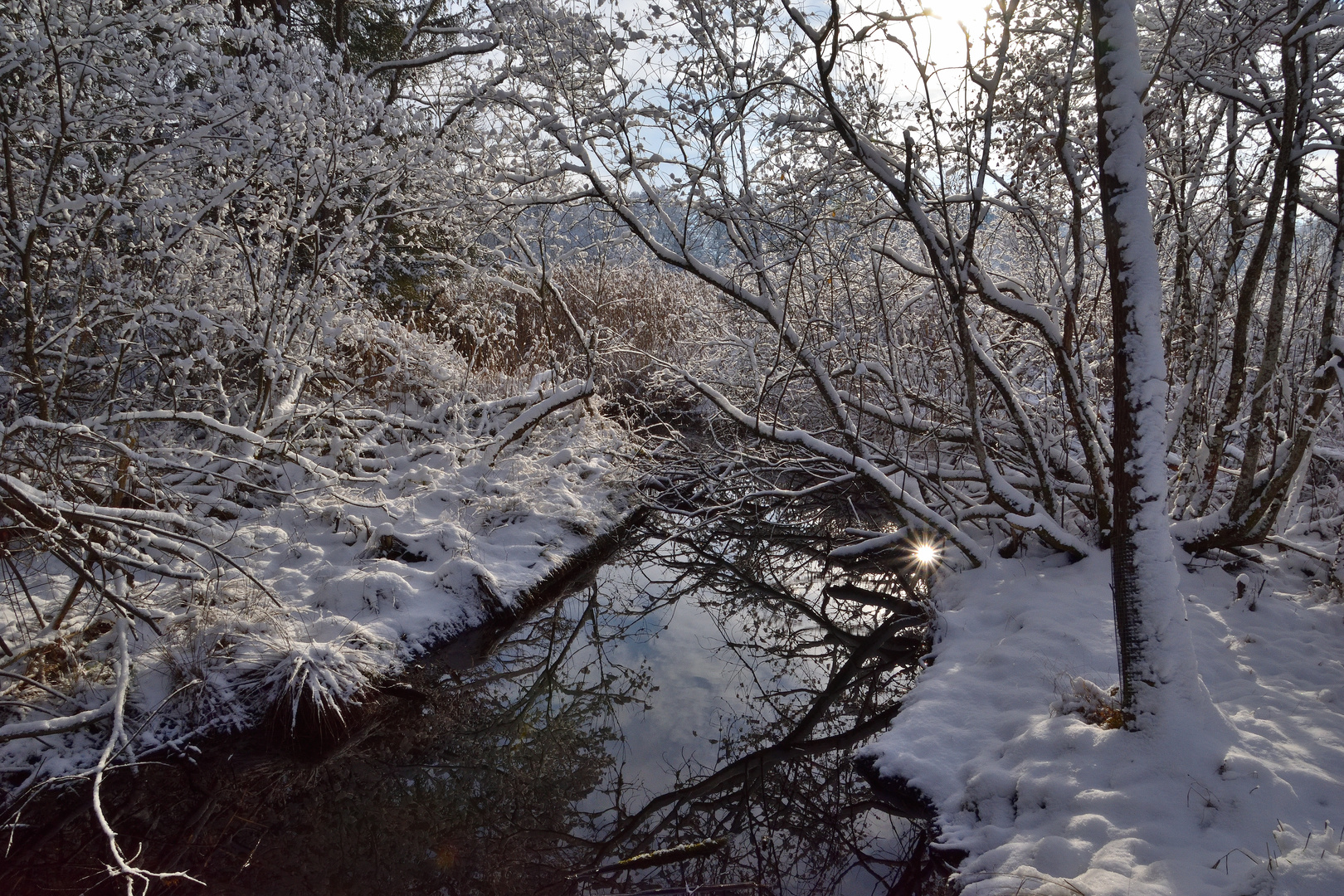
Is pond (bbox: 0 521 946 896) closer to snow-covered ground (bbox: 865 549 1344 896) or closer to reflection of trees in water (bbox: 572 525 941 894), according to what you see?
reflection of trees in water (bbox: 572 525 941 894)

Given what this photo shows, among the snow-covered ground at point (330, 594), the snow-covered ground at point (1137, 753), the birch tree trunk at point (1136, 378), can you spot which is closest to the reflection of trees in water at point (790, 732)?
the snow-covered ground at point (1137, 753)

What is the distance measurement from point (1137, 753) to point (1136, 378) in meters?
1.51

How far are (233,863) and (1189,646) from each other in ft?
13.8

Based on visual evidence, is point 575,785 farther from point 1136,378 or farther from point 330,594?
point 1136,378

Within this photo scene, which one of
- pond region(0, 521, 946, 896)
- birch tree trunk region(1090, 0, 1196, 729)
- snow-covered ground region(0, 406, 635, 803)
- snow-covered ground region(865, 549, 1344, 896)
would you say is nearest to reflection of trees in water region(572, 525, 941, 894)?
pond region(0, 521, 946, 896)

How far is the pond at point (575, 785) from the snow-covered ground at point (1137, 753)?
0.41 meters

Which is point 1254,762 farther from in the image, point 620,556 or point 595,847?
point 620,556

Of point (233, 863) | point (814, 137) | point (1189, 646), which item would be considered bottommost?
point (233, 863)

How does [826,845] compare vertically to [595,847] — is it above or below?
above

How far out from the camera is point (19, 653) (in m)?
3.96

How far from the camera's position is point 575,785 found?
434 cm

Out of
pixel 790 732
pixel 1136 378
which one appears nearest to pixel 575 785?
pixel 790 732

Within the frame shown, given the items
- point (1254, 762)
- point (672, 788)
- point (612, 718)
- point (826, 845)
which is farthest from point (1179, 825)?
point (612, 718)

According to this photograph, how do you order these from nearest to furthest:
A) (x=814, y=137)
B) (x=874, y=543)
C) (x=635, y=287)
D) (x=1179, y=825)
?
(x=1179, y=825) → (x=814, y=137) → (x=874, y=543) → (x=635, y=287)
